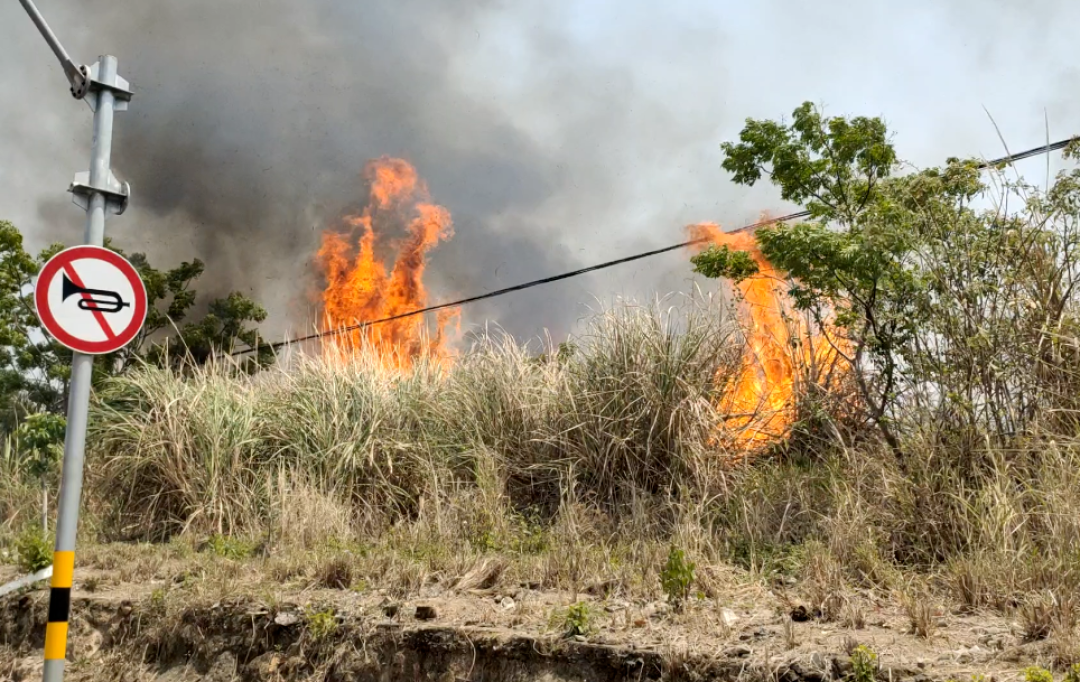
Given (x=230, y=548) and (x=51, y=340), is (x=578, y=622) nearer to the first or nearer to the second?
(x=230, y=548)

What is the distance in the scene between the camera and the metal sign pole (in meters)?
5.32

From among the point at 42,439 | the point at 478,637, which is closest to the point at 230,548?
the point at 478,637

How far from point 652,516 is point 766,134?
700 cm

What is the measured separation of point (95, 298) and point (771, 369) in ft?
20.9

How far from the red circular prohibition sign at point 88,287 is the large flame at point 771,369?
5015 millimetres

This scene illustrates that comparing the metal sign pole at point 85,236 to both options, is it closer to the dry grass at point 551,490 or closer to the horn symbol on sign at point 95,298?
the horn symbol on sign at point 95,298

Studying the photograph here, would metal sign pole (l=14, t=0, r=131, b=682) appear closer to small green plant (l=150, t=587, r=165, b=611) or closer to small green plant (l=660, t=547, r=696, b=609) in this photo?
small green plant (l=150, t=587, r=165, b=611)

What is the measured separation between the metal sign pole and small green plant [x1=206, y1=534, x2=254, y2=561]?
2.01m

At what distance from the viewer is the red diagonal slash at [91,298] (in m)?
5.48

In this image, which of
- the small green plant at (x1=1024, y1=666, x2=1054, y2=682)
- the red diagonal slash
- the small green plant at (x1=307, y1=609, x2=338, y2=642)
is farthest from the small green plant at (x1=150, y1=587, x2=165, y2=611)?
the small green plant at (x1=1024, y1=666, x2=1054, y2=682)

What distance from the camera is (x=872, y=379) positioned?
820cm

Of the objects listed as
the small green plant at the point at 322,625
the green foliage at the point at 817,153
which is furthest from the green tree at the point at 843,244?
the small green plant at the point at 322,625

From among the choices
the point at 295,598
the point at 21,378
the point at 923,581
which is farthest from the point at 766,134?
the point at 21,378

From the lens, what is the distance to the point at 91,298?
220 inches
